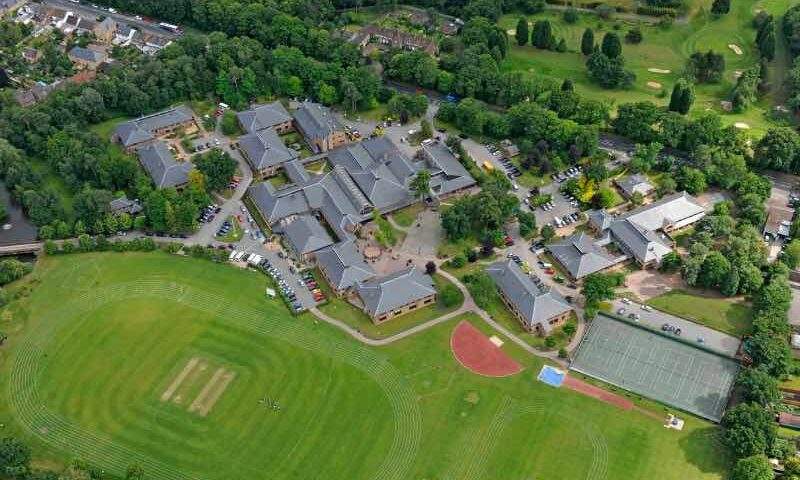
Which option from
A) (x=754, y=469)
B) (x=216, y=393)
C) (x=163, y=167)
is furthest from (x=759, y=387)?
(x=163, y=167)

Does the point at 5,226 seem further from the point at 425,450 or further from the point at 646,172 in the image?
the point at 646,172

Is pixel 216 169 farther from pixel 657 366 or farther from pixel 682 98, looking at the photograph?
pixel 682 98

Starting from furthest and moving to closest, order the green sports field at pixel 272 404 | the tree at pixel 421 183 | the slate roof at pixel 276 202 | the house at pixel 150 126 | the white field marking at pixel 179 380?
the house at pixel 150 126 → the tree at pixel 421 183 → the slate roof at pixel 276 202 → the white field marking at pixel 179 380 → the green sports field at pixel 272 404

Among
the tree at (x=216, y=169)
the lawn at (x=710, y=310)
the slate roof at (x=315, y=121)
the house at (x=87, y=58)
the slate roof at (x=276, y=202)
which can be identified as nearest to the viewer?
the lawn at (x=710, y=310)

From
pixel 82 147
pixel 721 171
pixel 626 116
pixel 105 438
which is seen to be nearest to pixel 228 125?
pixel 82 147

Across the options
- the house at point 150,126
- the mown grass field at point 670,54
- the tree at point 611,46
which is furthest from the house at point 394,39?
the house at point 150,126

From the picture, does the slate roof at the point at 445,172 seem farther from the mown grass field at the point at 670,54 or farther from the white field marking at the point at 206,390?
the white field marking at the point at 206,390

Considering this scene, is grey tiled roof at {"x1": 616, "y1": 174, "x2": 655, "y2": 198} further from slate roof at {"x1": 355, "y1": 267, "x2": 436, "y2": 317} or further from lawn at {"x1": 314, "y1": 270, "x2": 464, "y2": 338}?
slate roof at {"x1": 355, "y1": 267, "x2": 436, "y2": 317}
